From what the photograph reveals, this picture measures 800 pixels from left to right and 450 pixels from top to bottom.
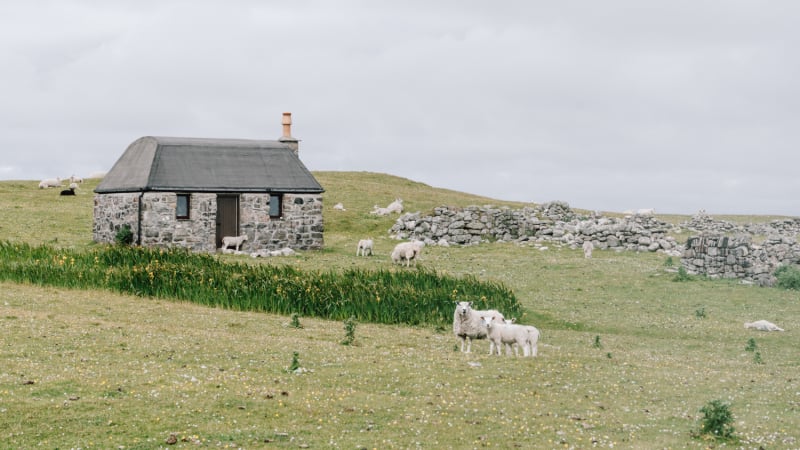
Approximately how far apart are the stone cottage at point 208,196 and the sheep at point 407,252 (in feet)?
31.9

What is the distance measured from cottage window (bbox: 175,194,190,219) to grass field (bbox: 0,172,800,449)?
2010cm

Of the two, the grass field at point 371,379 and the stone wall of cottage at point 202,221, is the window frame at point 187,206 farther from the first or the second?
the grass field at point 371,379

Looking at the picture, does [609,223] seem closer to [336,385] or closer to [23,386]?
[336,385]

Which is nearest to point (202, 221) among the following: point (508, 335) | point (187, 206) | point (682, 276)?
point (187, 206)

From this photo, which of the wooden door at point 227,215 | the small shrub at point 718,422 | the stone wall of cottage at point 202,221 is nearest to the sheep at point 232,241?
the stone wall of cottage at point 202,221

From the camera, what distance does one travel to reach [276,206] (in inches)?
2170

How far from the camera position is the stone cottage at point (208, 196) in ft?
170

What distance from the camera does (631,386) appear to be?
1952 centimetres

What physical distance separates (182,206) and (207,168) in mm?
3042

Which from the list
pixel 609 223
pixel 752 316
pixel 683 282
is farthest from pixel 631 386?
pixel 609 223

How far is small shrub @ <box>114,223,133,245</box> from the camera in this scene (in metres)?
51.6

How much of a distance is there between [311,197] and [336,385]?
1493 inches

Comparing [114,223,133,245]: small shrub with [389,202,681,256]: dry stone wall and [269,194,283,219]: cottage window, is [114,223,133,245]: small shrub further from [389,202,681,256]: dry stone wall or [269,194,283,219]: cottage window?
[389,202,681,256]: dry stone wall

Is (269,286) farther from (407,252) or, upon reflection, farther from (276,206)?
(276,206)
